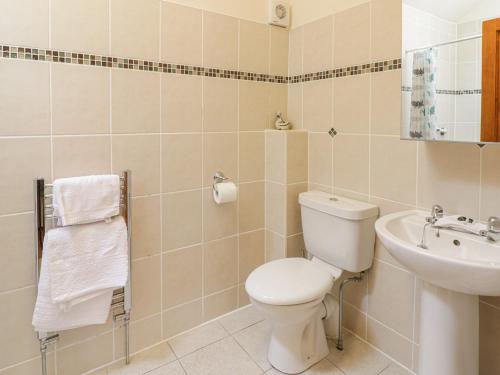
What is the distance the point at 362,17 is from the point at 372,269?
4.24 ft

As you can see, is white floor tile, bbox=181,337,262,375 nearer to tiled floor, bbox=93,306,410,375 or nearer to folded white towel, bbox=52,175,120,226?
tiled floor, bbox=93,306,410,375

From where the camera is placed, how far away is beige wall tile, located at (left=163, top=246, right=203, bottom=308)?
71.6 inches

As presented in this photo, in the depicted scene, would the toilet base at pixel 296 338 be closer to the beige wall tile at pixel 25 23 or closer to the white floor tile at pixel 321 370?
the white floor tile at pixel 321 370

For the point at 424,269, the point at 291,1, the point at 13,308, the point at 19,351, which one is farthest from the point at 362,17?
the point at 19,351

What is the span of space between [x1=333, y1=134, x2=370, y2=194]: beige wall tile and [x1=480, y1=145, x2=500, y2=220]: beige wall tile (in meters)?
0.53

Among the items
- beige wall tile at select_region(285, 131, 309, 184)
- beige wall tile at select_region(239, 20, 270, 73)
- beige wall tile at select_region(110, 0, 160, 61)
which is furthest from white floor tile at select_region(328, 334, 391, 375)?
beige wall tile at select_region(110, 0, 160, 61)

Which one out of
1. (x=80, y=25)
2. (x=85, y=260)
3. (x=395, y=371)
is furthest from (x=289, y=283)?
(x=80, y=25)

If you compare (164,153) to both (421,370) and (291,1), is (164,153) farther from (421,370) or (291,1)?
(421,370)

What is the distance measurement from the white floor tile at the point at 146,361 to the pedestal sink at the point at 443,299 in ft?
3.92

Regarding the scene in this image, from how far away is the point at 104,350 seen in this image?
166cm

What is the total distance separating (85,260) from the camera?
1.44m

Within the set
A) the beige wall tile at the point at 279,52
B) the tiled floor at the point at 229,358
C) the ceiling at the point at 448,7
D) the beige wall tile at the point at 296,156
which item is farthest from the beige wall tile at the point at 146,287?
the ceiling at the point at 448,7

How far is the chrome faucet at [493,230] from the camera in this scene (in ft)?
4.01

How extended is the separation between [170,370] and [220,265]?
60 cm
